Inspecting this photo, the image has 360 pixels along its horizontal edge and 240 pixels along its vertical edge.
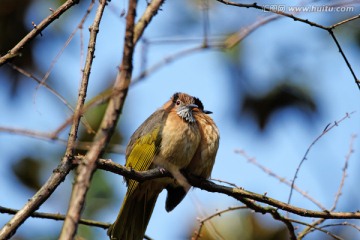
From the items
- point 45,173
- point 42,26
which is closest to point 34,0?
point 45,173

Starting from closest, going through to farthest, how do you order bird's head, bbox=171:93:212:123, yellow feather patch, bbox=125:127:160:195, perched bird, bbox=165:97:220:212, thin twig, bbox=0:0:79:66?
thin twig, bbox=0:0:79:66, yellow feather patch, bbox=125:127:160:195, perched bird, bbox=165:97:220:212, bird's head, bbox=171:93:212:123

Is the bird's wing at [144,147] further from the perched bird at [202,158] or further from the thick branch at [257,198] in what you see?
the thick branch at [257,198]

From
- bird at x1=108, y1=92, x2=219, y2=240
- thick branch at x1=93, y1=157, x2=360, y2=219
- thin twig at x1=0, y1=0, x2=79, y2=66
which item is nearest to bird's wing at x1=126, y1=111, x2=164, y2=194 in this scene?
bird at x1=108, y1=92, x2=219, y2=240

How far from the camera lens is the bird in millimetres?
5535

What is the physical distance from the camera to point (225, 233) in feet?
17.7

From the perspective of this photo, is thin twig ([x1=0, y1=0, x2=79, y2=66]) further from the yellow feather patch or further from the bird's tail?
the yellow feather patch

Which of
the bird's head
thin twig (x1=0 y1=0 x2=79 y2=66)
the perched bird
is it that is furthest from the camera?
the bird's head

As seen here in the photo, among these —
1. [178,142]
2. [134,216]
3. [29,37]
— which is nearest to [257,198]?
[178,142]

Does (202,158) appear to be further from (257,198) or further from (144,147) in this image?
(257,198)

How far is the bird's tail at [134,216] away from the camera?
5.31 m

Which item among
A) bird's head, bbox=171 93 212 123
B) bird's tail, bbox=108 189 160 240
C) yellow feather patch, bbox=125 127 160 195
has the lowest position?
bird's tail, bbox=108 189 160 240

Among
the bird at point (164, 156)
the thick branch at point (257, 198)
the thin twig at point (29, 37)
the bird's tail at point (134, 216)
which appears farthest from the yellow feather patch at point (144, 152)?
the thin twig at point (29, 37)

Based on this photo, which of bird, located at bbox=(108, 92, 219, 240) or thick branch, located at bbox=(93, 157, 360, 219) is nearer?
thick branch, located at bbox=(93, 157, 360, 219)

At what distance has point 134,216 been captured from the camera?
220 inches
